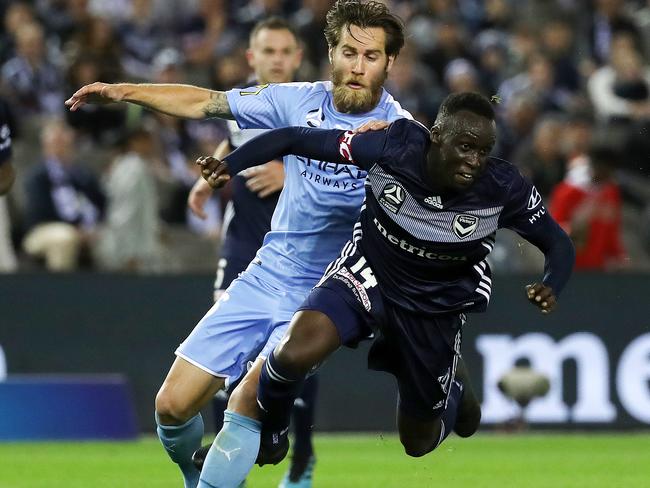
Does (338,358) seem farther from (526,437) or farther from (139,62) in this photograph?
(139,62)

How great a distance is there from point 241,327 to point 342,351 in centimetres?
590

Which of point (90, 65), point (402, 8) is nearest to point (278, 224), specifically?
point (90, 65)

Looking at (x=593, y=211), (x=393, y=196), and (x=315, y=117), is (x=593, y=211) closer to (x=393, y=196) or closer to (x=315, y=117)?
(x=315, y=117)

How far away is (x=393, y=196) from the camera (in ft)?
22.7

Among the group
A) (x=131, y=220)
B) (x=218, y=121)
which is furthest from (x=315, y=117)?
(x=218, y=121)

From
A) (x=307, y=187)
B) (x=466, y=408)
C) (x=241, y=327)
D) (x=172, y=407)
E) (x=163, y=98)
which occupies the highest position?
(x=163, y=98)

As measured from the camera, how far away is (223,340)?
24.1 ft

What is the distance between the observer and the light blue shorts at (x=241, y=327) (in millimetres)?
7305

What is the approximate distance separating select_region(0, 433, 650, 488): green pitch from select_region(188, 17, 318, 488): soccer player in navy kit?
0.44 meters

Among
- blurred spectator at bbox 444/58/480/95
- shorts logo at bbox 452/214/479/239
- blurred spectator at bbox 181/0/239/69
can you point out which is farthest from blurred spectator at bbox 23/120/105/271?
shorts logo at bbox 452/214/479/239

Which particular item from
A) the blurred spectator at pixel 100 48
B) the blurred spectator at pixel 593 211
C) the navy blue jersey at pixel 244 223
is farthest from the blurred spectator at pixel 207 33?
the navy blue jersey at pixel 244 223

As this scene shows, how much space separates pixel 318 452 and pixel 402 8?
25.2 feet

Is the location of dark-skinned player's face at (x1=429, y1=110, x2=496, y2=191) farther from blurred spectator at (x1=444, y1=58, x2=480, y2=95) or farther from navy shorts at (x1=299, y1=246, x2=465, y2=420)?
blurred spectator at (x1=444, y1=58, x2=480, y2=95)

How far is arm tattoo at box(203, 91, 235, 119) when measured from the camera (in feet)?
24.2
